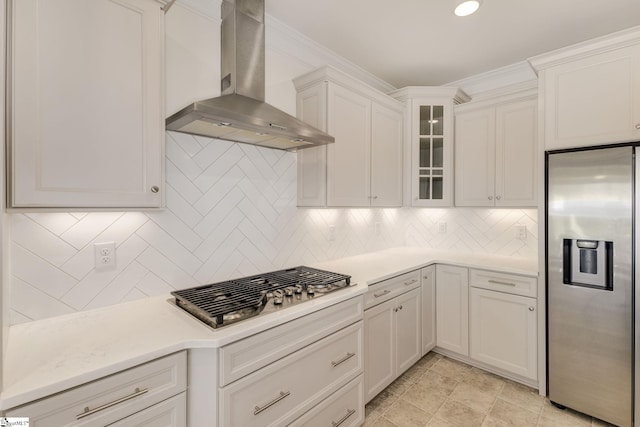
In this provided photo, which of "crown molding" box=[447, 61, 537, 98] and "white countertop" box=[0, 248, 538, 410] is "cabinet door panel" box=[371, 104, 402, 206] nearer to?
"crown molding" box=[447, 61, 537, 98]

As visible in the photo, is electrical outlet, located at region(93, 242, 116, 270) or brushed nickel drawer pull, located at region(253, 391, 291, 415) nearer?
brushed nickel drawer pull, located at region(253, 391, 291, 415)

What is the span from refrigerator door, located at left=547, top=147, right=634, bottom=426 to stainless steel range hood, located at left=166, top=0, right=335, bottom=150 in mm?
1678

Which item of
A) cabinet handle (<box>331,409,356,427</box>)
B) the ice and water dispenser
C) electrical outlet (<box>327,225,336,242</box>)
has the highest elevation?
electrical outlet (<box>327,225,336,242</box>)

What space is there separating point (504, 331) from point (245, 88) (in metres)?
2.61

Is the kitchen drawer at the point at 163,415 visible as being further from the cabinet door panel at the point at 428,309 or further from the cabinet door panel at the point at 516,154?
the cabinet door panel at the point at 516,154

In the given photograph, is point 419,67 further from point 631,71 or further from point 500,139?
point 631,71

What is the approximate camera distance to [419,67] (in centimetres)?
288

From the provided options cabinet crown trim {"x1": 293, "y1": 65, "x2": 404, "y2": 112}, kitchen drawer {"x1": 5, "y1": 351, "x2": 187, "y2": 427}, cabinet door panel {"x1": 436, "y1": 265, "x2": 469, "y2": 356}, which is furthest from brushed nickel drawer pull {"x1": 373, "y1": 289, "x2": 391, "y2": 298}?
cabinet crown trim {"x1": 293, "y1": 65, "x2": 404, "y2": 112}

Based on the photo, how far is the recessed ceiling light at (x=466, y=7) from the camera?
192 cm

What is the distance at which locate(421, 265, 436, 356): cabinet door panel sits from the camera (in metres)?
2.64

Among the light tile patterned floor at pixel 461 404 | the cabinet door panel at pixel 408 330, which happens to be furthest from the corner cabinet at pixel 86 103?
the light tile patterned floor at pixel 461 404

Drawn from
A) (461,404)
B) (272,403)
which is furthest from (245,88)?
(461,404)

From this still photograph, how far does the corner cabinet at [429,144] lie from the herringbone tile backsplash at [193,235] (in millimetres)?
588

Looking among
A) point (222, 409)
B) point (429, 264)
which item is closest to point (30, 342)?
point (222, 409)
